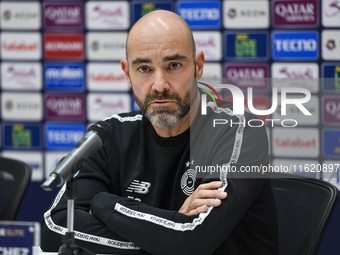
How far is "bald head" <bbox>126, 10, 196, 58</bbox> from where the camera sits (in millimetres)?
1264

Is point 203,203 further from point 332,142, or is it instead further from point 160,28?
point 332,142

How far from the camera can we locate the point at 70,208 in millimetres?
839

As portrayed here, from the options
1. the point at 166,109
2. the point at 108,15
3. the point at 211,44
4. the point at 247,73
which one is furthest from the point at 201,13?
the point at 166,109

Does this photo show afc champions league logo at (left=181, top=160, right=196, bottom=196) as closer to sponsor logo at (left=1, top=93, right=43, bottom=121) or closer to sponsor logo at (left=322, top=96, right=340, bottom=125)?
sponsor logo at (left=322, top=96, right=340, bottom=125)

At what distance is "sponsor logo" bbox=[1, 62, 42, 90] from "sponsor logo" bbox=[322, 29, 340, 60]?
1.88 meters

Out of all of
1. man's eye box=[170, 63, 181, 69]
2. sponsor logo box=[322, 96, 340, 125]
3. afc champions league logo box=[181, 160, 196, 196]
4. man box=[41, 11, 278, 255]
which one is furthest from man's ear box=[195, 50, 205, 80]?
sponsor logo box=[322, 96, 340, 125]

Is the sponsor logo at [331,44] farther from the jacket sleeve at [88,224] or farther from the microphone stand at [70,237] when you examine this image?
the microphone stand at [70,237]

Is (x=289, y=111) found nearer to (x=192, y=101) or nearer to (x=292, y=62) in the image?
(x=292, y=62)

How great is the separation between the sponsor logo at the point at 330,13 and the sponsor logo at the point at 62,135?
5.61ft

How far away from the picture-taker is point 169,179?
132cm

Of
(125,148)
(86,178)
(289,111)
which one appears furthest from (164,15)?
(289,111)

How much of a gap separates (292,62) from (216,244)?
5.64 ft

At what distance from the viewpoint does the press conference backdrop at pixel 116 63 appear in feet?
8.27

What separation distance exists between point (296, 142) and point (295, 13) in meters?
0.80
